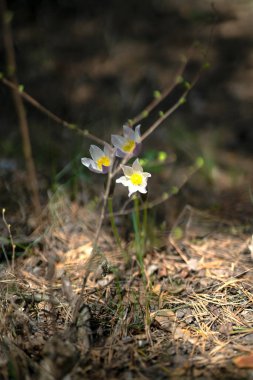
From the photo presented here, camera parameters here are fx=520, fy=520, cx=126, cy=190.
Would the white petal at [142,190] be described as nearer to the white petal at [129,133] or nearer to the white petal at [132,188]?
the white petal at [132,188]

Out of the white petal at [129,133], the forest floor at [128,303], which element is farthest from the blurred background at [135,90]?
the white petal at [129,133]

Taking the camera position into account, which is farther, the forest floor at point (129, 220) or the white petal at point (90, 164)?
the white petal at point (90, 164)

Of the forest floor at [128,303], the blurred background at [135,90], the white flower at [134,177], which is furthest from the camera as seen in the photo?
the blurred background at [135,90]

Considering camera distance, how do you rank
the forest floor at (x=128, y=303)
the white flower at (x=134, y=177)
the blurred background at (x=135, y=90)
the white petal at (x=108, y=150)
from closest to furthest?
the forest floor at (x=128, y=303) < the white petal at (x=108, y=150) < the white flower at (x=134, y=177) < the blurred background at (x=135, y=90)

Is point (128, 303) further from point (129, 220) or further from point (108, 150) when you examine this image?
point (129, 220)

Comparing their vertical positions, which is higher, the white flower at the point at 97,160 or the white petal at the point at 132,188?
the white flower at the point at 97,160

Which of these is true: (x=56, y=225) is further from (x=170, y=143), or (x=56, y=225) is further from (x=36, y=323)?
(x=170, y=143)

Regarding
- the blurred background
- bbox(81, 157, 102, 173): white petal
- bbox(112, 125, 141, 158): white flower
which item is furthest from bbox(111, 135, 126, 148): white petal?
the blurred background

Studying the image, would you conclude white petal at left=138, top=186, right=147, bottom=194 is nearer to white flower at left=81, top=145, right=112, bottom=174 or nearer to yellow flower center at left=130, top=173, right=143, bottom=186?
yellow flower center at left=130, top=173, right=143, bottom=186
